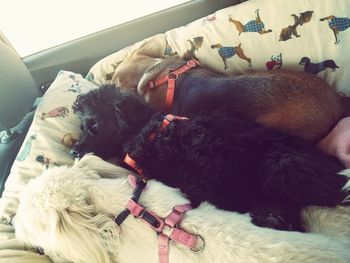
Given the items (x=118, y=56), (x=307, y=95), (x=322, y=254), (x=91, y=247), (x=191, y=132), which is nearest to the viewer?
(x=322, y=254)

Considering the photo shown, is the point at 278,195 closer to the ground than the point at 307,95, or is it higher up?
closer to the ground

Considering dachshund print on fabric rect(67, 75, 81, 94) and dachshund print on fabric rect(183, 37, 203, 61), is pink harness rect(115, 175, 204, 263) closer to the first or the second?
dachshund print on fabric rect(67, 75, 81, 94)

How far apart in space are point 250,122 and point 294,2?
74 cm

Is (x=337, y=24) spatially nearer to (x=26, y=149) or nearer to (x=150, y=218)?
(x=150, y=218)

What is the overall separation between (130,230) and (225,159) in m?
0.45

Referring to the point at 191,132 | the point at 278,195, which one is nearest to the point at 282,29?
the point at 191,132

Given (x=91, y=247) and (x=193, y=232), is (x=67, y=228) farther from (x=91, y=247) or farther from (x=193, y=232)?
(x=193, y=232)

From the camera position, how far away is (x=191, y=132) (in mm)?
1440

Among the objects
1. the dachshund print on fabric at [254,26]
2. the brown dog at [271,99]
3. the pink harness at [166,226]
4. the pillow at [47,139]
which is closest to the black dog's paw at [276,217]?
the pink harness at [166,226]

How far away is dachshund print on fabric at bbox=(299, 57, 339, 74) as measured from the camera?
1732mm

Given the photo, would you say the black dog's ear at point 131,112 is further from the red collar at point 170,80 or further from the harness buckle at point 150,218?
the harness buckle at point 150,218

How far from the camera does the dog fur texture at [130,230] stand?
1014mm

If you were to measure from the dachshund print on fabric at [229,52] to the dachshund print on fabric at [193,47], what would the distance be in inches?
3.9

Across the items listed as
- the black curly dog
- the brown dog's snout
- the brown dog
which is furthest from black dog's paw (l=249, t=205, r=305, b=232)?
the brown dog's snout
